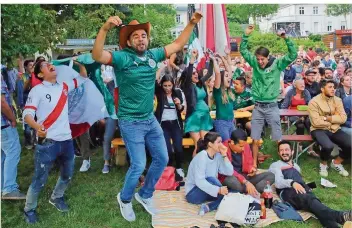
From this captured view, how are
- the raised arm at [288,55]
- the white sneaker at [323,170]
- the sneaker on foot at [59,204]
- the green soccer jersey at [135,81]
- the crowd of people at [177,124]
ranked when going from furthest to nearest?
the white sneaker at [323,170]
the raised arm at [288,55]
the sneaker on foot at [59,204]
the crowd of people at [177,124]
the green soccer jersey at [135,81]

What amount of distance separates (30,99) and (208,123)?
9.27 feet

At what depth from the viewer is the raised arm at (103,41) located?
12.4ft

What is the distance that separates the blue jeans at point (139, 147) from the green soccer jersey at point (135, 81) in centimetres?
9

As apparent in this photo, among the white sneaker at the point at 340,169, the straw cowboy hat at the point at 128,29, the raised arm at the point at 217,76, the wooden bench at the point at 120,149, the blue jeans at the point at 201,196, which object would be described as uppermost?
the straw cowboy hat at the point at 128,29

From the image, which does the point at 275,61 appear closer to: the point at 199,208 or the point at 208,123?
the point at 208,123

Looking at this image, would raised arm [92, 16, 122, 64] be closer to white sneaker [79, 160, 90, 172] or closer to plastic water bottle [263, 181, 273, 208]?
plastic water bottle [263, 181, 273, 208]

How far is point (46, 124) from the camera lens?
457cm

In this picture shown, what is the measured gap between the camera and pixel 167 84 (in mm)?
6043

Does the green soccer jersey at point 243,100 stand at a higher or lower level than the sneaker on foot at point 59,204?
higher

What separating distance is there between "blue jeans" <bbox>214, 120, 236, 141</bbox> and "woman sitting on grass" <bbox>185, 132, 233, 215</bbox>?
3.18 feet

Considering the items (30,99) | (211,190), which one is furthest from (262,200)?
(30,99)

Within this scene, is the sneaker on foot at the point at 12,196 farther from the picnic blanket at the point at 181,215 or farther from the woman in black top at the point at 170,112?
the woman in black top at the point at 170,112

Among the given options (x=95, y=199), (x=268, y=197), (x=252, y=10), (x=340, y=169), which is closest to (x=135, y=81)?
(x=95, y=199)

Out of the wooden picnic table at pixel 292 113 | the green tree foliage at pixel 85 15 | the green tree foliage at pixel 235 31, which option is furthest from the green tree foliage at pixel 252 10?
the wooden picnic table at pixel 292 113
